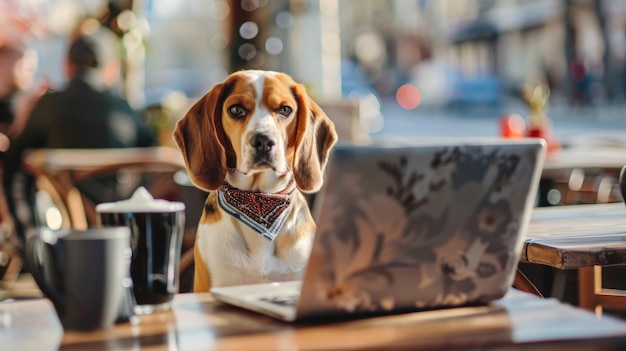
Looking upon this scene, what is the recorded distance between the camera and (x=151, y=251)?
55.4 inches

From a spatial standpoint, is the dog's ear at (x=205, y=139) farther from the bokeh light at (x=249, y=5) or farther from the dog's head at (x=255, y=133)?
the bokeh light at (x=249, y=5)

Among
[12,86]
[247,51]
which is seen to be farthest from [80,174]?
[247,51]

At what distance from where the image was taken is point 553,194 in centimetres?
522

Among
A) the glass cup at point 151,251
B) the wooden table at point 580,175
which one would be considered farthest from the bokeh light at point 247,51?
the glass cup at point 151,251

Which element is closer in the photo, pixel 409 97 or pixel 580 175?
pixel 580 175

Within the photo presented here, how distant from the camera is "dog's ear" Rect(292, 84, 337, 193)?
5.70 feet

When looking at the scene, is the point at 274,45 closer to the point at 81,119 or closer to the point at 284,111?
the point at 81,119

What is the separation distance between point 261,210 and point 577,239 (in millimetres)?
605

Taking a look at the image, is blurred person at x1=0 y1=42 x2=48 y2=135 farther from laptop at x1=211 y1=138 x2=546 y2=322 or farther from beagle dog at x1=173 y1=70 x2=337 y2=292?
laptop at x1=211 y1=138 x2=546 y2=322

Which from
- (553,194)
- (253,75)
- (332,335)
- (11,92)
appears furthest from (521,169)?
(11,92)

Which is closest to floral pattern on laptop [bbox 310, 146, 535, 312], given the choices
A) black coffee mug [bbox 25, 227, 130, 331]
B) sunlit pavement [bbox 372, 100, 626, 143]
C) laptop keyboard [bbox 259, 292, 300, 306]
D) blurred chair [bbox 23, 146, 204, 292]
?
laptop keyboard [bbox 259, 292, 300, 306]

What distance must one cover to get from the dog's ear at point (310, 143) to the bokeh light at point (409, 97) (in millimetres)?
39545

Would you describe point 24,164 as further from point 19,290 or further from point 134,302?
point 134,302

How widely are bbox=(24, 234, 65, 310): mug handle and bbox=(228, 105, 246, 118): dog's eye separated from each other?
0.60 metres
